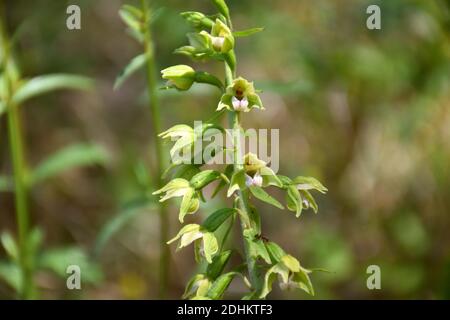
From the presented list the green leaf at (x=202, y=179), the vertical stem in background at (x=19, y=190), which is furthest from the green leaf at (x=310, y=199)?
the vertical stem in background at (x=19, y=190)

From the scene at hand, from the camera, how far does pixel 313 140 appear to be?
5.11 m

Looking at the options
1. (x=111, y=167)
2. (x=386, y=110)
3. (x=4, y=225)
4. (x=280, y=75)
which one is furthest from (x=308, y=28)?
(x=4, y=225)

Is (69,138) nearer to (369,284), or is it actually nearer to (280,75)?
(280,75)

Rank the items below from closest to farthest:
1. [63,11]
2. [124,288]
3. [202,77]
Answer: [202,77] → [124,288] → [63,11]

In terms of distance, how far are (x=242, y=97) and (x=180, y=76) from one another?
0.26 meters

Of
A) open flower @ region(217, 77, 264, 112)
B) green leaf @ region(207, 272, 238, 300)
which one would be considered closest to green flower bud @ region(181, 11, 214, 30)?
open flower @ region(217, 77, 264, 112)

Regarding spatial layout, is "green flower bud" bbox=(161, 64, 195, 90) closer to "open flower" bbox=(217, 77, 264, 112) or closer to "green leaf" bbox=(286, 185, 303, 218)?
"open flower" bbox=(217, 77, 264, 112)

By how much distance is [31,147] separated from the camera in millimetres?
5371

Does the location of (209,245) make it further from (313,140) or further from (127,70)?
(313,140)

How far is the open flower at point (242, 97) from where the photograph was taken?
2.33 meters

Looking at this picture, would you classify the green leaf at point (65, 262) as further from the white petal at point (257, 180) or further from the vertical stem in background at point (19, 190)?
the white petal at point (257, 180)

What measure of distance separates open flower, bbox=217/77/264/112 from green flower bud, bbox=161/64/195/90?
0.67 ft

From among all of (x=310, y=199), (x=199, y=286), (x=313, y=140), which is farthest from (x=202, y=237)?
(x=313, y=140)
